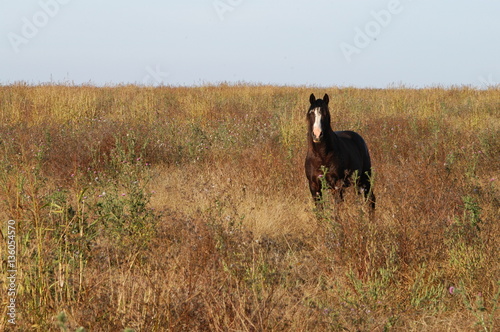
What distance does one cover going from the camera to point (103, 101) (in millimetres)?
16109

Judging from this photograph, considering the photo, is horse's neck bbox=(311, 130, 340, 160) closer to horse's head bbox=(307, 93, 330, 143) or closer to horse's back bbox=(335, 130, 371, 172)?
horse's head bbox=(307, 93, 330, 143)

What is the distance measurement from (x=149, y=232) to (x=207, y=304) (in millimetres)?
1949

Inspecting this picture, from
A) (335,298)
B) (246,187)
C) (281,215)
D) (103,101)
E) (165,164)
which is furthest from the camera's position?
(103,101)

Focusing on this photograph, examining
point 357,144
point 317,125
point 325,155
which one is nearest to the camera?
point 317,125

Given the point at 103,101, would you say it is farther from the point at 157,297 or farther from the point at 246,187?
the point at 157,297

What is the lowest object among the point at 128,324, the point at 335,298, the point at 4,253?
the point at 335,298

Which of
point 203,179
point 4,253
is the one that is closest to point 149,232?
point 4,253

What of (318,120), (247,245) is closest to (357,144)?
(318,120)

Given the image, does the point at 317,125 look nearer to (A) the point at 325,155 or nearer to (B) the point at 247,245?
(A) the point at 325,155

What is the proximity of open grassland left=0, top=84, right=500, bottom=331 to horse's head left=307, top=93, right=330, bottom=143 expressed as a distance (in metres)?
0.89

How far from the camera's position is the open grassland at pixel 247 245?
2.99 metres

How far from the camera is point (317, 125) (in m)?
5.54

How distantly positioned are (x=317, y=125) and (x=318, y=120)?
65mm

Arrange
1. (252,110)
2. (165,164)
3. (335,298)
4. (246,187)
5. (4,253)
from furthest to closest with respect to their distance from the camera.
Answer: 1. (252,110)
2. (165,164)
3. (246,187)
4. (335,298)
5. (4,253)
